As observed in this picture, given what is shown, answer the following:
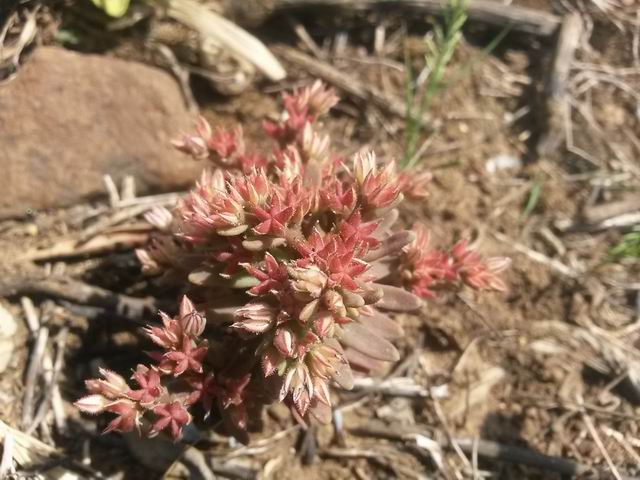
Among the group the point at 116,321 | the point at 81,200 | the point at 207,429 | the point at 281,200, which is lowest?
the point at 207,429

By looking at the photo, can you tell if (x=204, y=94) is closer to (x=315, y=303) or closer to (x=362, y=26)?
(x=362, y=26)

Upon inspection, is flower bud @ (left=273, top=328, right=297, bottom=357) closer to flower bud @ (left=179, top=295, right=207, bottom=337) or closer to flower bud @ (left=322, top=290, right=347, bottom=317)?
flower bud @ (left=322, top=290, right=347, bottom=317)

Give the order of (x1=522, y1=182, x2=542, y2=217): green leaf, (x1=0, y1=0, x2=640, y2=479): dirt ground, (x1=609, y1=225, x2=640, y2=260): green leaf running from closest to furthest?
(x1=0, y1=0, x2=640, y2=479): dirt ground, (x1=609, y1=225, x2=640, y2=260): green leaf, (x1=522, y1=182, x2=542, y2=217): green leaf

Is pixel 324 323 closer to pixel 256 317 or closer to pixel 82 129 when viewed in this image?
pixel 256 317

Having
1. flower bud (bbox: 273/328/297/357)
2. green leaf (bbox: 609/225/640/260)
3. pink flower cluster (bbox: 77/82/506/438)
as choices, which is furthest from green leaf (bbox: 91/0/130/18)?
green leaf (bbox: 609/225/640/260)

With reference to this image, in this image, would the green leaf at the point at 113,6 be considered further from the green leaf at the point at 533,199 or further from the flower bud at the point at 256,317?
the green leaf at the point at 533,199

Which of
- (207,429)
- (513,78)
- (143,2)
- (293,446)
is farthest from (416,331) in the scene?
(143,2)
